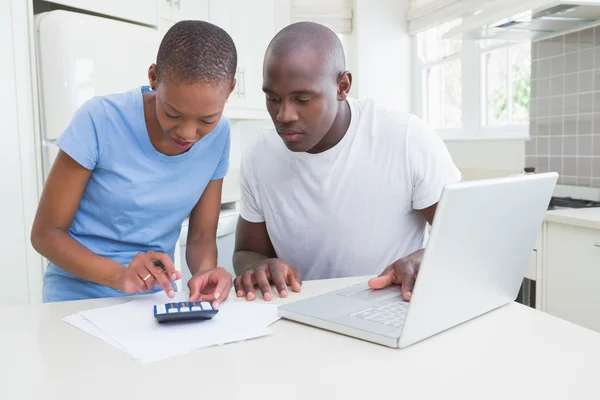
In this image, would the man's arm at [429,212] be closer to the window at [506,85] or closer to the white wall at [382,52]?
the window at [506,85]

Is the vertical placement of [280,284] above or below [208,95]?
below

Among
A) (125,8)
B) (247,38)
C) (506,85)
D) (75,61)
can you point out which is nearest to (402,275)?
(75,61)

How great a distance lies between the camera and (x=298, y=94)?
4.16ft

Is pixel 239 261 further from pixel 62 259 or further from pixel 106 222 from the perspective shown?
pixel 62 259

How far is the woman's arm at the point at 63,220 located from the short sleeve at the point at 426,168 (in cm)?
74

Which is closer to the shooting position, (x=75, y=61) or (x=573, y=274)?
(x=75, y=61)

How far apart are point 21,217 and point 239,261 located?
2.91 feet

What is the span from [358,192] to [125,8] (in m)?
1.31

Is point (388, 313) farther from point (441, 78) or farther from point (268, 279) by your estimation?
point (441, 78)

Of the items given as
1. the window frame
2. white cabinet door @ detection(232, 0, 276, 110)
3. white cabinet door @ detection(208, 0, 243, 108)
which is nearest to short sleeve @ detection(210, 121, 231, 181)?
white cabinet door @ detection(208, 0, 243, 108)

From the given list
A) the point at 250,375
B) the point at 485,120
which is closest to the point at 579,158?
the point at 485,120

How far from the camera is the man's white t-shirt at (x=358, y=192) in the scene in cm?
146

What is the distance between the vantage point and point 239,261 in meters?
1.44

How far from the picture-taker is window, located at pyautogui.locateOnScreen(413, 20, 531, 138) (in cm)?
338
